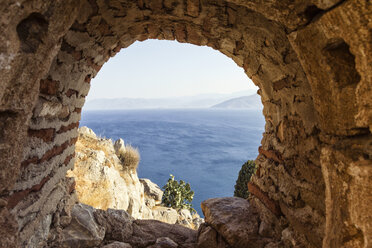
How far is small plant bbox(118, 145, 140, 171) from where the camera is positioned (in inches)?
325

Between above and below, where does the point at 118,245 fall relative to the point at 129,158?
above

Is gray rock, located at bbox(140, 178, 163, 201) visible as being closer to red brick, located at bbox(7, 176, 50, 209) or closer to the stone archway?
the stone archway

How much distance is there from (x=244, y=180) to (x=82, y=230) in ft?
19.2

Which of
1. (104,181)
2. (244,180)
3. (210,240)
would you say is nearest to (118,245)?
(210,240)

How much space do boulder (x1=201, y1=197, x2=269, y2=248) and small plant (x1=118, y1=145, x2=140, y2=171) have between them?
227 inches

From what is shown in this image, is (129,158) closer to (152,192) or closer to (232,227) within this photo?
Answer: (152,192)

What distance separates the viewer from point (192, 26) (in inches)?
86.2

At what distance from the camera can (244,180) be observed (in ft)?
24.0

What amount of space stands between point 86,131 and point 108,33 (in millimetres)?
6117

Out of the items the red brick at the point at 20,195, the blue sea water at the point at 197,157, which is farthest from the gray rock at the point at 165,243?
the blue sea water at the point at 197,157

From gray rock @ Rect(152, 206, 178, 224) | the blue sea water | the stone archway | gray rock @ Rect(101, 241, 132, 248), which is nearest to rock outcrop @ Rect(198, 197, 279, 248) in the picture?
the stone archway

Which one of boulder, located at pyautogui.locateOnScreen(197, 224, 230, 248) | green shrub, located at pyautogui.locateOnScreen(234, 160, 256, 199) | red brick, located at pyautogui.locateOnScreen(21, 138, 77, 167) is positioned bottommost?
green shrub, located at pyautogui.locateOnScreen(234, 160, 256, 199)

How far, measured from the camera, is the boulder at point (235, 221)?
2.40 m

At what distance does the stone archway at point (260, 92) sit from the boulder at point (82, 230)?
28cm
